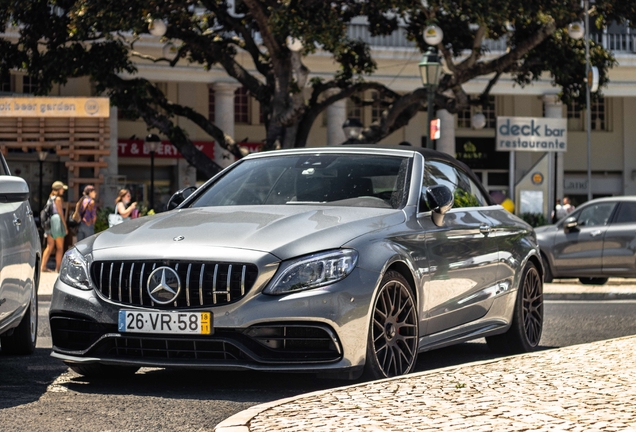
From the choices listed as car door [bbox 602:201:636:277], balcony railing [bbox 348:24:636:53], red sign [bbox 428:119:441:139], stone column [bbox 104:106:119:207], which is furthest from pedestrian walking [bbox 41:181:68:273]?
balcony railing [bbox 348:24:636:53]

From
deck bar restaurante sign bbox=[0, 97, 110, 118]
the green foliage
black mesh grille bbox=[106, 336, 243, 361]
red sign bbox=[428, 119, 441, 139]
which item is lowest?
the green foliage

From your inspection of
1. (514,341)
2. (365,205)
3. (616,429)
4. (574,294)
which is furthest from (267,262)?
(574,294)

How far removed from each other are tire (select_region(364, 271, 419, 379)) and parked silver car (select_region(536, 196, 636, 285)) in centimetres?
1340

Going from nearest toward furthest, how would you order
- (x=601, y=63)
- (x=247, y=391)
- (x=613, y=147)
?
(x=247, y=391) < (x=601, y=63) < (x=613, y=147)

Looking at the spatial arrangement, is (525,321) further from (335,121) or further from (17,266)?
(335,121)

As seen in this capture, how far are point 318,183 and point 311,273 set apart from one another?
1540 millimetres

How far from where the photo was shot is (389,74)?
42125 mm

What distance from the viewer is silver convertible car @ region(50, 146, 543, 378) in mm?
6707

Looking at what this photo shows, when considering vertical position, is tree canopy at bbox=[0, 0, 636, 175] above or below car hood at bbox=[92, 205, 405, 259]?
above

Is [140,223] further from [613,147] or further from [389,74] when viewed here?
[613,147]

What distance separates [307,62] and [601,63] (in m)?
13.8

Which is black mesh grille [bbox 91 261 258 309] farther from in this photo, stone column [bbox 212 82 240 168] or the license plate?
stone column [bbox 212 82 240 168]

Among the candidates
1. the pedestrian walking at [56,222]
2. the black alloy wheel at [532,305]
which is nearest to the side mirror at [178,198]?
the black alloy wheel at [532,305]

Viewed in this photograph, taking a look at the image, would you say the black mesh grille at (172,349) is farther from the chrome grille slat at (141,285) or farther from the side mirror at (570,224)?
the side mirror at (570,224)
